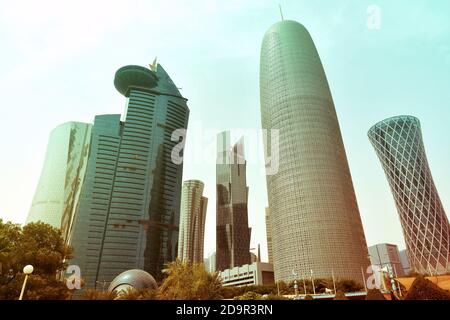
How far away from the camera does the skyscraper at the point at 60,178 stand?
163375 mm

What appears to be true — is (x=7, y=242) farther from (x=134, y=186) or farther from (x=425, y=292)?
(x=134, y=186)

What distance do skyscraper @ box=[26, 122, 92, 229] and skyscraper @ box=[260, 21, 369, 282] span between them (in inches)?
4587

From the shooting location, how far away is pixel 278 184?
116 meters

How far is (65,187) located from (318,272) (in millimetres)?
143894

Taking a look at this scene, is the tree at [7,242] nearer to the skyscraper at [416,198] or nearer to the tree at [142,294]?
the tree at [142,294]

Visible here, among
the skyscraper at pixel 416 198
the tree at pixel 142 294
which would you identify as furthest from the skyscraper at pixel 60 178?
the skyscraper at pixel 416 198

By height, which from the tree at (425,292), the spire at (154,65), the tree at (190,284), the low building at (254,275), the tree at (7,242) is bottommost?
the tree at (425,292)

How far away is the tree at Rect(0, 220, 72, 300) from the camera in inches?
1122

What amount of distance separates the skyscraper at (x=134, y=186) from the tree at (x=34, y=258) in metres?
90.4

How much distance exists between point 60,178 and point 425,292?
18595 cm

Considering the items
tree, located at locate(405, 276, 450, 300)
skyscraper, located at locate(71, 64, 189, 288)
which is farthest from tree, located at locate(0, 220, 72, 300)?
skyscraper, located at locate(71, 64, 189, 288)
